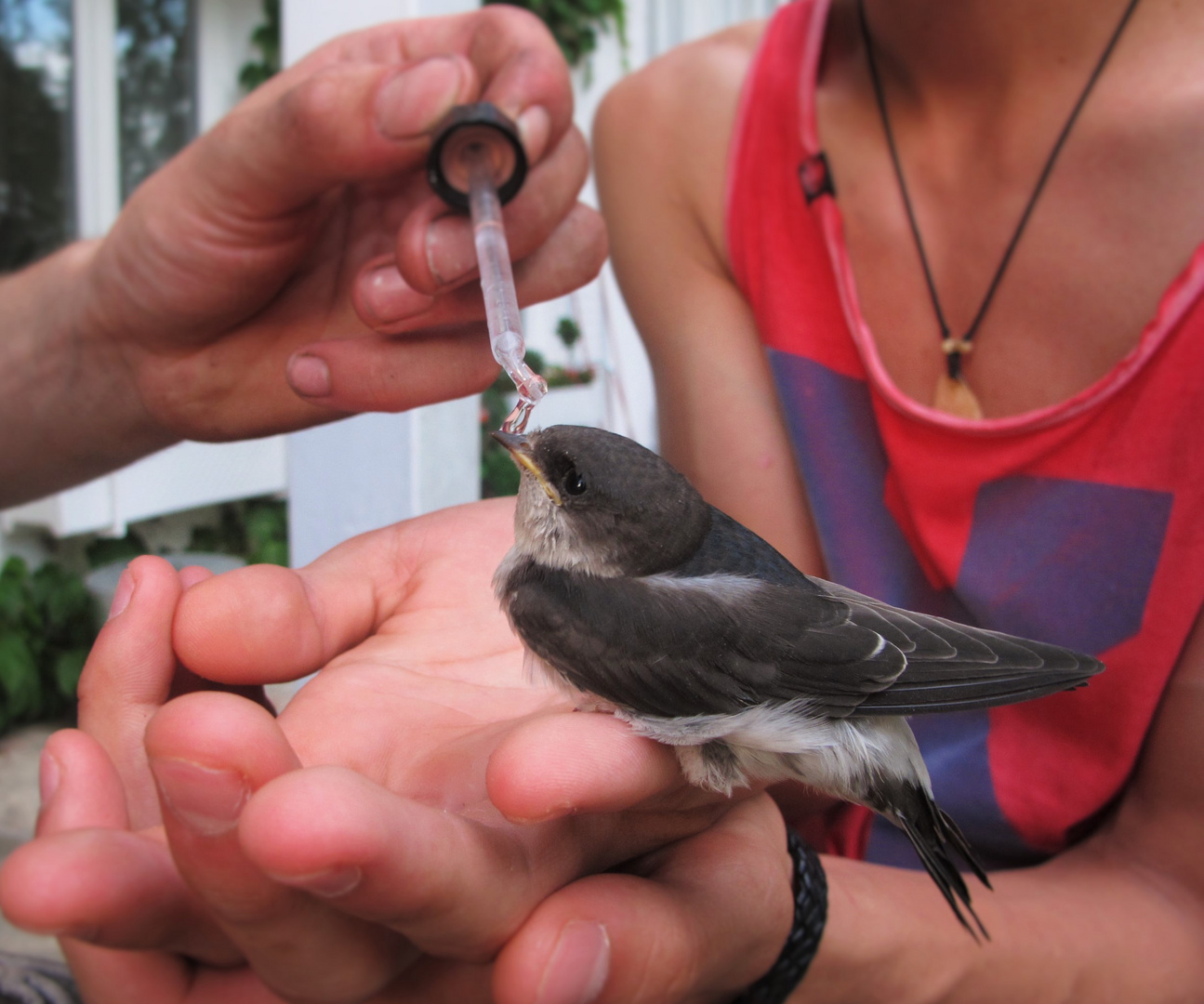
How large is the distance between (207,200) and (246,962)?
1.34 metres

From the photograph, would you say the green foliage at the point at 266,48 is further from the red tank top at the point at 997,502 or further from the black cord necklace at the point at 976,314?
the black cord necklace at the point at 976,314

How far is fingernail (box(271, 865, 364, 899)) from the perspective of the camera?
0.71m

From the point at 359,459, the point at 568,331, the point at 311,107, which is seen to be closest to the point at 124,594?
the point at 311,107

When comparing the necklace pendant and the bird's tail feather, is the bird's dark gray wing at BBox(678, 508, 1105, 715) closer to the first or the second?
the bird's tail feather

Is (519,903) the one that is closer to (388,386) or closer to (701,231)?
(388,386)

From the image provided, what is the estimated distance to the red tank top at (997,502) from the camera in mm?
1635

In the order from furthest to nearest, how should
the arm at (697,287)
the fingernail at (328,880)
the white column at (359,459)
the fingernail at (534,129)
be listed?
the white column at (359,459), the arm at (697,287), the fingernail at (534,129), the fingernail at (328,880)

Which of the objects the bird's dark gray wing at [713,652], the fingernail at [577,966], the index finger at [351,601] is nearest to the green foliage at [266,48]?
the index finger at [351,601]

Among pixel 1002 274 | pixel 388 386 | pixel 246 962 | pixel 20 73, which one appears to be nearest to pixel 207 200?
pixel 388 386

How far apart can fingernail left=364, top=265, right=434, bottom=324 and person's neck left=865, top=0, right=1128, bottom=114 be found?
1.28 metres

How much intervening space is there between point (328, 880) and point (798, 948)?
873mm

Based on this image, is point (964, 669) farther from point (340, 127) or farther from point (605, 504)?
point (340, 127)

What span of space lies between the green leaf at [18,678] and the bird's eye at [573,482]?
3229mm

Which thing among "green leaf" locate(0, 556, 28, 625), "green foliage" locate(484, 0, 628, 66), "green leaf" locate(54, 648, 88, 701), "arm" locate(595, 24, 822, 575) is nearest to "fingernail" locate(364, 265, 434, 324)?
"arm" locate(595, 24, 822, 575)
